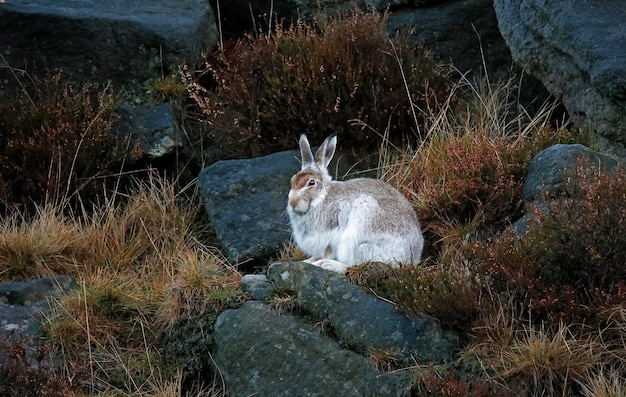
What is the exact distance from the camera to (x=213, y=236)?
9.55m

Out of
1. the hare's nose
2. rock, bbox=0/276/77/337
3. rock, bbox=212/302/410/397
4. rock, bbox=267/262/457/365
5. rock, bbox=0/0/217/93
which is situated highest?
rock, bbox=0/0/217/93

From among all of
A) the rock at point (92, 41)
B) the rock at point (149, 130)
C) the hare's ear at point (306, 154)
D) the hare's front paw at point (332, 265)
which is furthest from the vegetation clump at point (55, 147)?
the hare's front paw at point (332, 265)

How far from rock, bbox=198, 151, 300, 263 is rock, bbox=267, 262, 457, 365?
1067 millimetres

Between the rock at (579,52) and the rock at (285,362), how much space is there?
3523mm

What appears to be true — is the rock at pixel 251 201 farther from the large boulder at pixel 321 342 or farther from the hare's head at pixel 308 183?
the large boulder at pixel 321 342

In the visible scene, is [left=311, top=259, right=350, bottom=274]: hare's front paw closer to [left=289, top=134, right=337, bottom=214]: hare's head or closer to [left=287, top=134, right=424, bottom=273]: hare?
[left=287, top=134, right=424, bottom=273]: hare

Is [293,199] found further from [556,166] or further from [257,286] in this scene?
[556,166]

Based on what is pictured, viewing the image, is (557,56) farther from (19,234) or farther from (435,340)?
(19,234)

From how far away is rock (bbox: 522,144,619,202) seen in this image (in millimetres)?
8094

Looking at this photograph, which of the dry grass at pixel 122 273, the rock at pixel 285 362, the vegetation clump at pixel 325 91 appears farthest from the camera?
the vegetation clump at pixel 325 91

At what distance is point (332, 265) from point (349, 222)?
14.7 inches

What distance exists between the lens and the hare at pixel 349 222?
7969 millimetres

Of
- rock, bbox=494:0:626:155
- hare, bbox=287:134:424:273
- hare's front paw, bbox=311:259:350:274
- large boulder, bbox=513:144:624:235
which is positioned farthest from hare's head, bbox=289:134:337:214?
rock, bbox=494:0:626:155

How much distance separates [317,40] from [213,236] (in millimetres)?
2222
